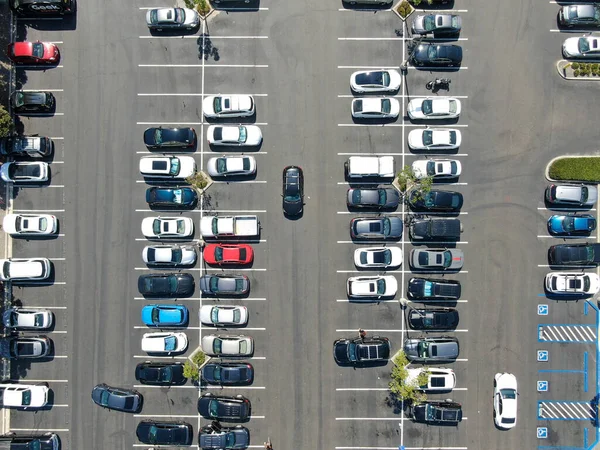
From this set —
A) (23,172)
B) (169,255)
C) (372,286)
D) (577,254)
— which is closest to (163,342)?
(169,255)

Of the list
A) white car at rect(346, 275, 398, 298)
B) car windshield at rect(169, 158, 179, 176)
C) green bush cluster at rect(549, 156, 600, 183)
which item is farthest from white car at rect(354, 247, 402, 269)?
car windshield at rect(169, 158, 179, 176)

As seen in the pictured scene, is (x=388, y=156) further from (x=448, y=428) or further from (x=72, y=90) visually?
(x=72, y=90)

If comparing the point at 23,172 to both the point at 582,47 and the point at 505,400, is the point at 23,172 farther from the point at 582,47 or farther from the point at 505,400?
the point at 582,47

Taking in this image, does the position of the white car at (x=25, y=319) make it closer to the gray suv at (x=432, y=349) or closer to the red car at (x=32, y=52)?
the red car at (x=32, y=52)

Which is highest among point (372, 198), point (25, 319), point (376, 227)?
point (372, 198)

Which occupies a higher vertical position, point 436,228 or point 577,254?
point 436,228

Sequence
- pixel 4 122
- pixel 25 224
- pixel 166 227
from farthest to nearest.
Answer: pixel 166 227
pixel 25 224
pixel 4 122

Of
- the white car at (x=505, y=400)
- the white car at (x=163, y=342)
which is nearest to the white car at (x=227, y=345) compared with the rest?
the white car at (x=163, y=342)
